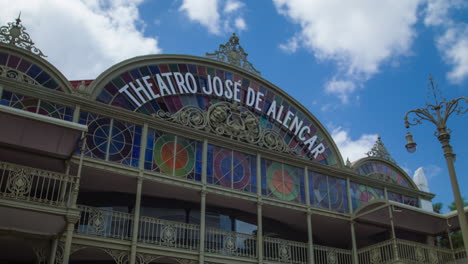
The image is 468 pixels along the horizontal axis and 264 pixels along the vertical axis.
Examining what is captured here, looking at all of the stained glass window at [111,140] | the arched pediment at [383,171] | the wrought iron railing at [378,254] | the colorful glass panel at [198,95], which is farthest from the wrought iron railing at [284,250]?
the stained glass window at [111,140]

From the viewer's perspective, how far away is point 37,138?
49.5ft

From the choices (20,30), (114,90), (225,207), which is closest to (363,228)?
(225,207)

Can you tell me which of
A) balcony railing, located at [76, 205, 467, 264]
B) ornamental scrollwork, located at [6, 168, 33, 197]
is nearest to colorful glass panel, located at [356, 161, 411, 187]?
balcony railing, located at [76, 205, 467, 264]

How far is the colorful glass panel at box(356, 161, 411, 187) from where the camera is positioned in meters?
25.0

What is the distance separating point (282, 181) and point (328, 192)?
2.71 metres

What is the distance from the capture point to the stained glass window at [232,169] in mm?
19562

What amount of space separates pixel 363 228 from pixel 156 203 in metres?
10.6

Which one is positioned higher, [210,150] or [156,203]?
[210,150]

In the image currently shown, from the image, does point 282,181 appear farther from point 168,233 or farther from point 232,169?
point 168,233

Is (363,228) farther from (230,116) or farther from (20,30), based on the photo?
(20,30)

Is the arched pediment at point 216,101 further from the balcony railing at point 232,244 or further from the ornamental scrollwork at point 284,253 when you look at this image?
the ornamental scrollwork at point 284,253

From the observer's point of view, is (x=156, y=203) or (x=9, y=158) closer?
(x=9, y=158)

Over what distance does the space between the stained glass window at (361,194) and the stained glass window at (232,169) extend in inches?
232

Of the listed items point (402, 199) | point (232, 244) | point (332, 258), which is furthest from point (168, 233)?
point (402, 199)
